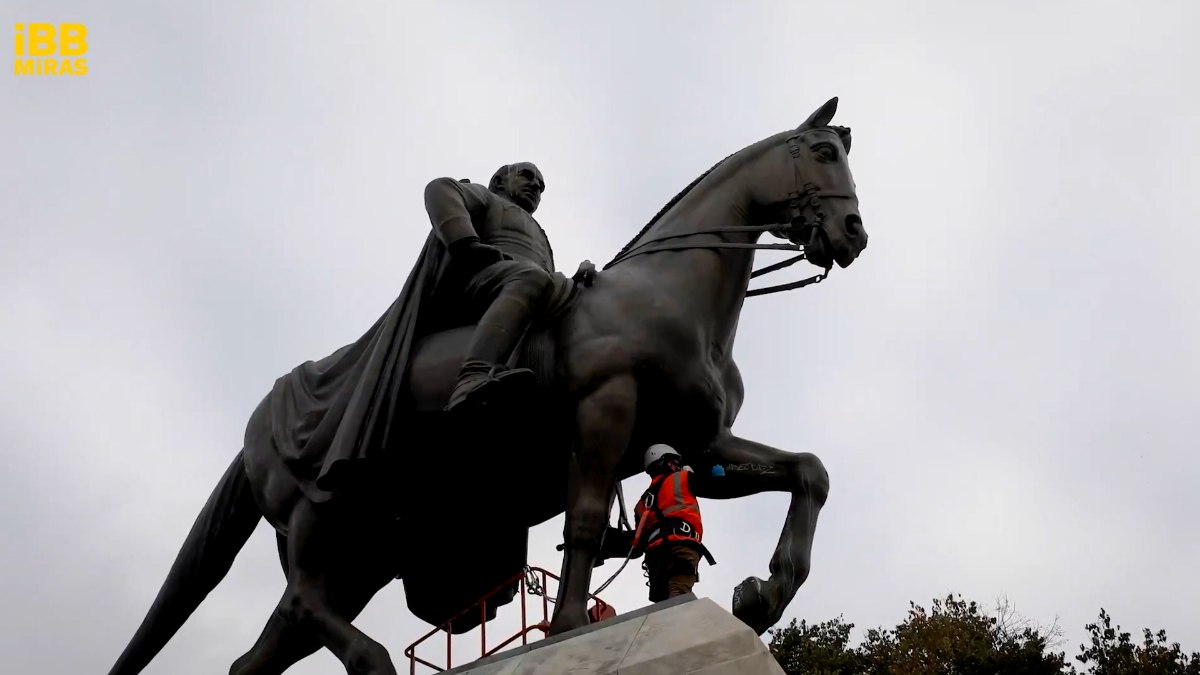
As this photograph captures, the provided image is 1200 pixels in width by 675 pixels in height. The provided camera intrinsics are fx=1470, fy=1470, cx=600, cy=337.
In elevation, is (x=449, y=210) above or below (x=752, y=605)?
above

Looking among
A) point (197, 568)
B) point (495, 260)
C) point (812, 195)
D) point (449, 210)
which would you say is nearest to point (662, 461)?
point (495, 260)

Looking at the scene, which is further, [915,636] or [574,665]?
[915,636]

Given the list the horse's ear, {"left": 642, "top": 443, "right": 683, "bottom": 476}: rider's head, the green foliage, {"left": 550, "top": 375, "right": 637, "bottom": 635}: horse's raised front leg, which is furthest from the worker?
the green foliage

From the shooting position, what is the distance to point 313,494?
9203mm

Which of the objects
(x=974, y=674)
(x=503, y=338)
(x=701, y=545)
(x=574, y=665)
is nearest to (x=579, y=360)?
(x=503, y=338)

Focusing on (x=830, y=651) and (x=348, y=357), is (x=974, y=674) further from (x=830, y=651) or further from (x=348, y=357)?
(x=348, y=357)

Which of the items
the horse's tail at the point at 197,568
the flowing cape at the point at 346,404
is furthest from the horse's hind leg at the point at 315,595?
the horse's tail at the point at 197,568

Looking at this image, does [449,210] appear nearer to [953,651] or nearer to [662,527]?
[662,527]

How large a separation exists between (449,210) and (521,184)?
1153 millimetres

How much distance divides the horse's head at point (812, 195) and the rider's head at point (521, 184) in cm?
169

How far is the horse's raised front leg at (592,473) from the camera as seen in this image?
8.28 meters

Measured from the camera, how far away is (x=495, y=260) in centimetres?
936

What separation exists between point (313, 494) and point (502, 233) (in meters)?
2.14

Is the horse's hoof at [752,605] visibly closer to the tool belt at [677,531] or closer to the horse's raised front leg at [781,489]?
the horse's raised front leg at [781,489]
